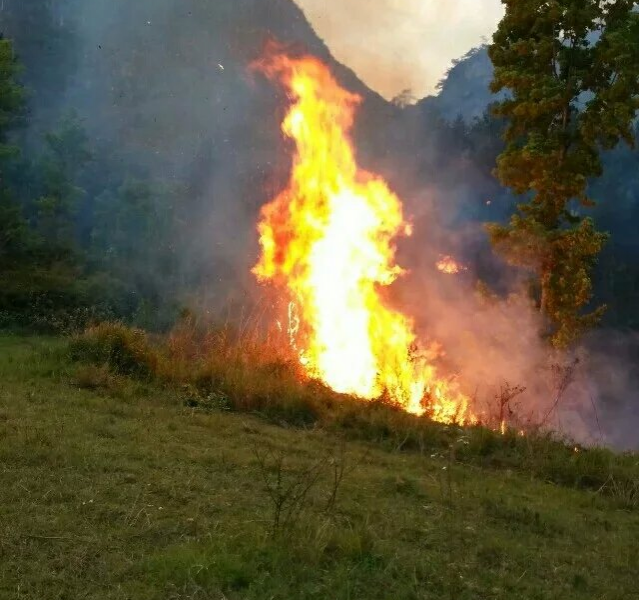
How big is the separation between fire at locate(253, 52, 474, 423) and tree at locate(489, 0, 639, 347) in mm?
2863

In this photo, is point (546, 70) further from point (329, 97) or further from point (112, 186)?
point (112, 186)

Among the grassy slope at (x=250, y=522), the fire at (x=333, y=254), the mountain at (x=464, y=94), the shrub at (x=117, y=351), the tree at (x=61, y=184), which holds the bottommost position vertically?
the grassy slope at (x=250, y=522)

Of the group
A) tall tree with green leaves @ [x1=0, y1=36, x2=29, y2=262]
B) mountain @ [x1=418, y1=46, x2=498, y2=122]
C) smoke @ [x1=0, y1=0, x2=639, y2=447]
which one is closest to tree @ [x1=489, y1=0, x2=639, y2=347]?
smoke @ [x1=0, y1=0, x2=639, y2=447]

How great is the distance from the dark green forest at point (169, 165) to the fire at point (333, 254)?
11.8 feet

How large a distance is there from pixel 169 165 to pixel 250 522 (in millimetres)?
32241

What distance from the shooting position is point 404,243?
2436 centimetres

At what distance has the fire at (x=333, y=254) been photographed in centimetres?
1163

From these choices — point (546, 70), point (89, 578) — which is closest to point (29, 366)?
point (89, 578)

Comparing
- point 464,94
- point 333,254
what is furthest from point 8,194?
point 464,94

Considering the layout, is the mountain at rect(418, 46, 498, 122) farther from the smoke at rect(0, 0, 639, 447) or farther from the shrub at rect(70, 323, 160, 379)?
the shrub at rect(70, 323, 160, 379)

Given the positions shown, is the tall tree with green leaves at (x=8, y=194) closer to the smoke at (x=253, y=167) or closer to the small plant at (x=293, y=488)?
the smoke at (x=253, y=167)

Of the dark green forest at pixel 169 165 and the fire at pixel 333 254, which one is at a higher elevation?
the dark green forest at pixel 169 165

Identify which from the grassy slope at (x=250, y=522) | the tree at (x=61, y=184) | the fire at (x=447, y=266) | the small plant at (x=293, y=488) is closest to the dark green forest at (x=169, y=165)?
the tree at (x=61, y=184)

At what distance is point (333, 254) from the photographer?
480 inches
